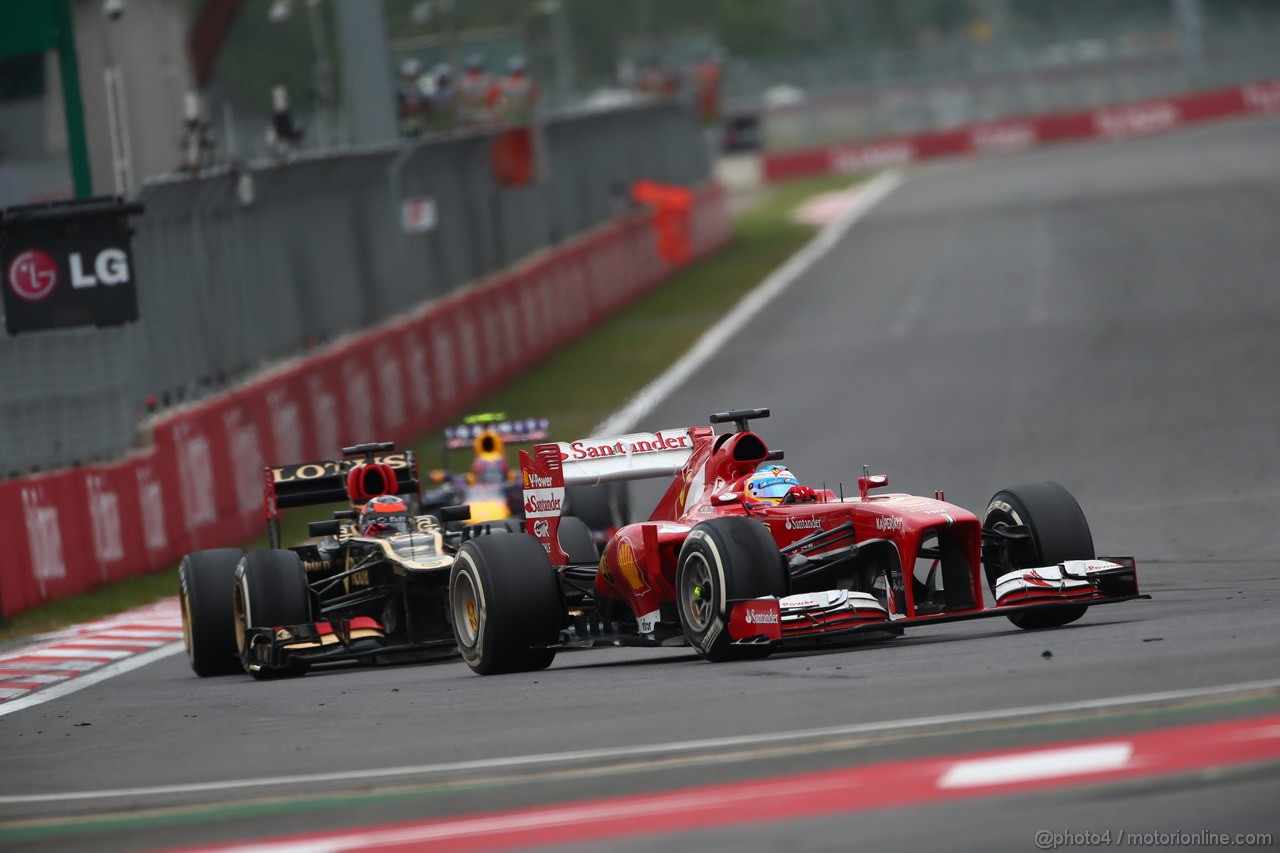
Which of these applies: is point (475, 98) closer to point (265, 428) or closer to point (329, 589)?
point (265, 428)

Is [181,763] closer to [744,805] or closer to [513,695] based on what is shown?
[513,695]

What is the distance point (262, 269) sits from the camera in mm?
24562

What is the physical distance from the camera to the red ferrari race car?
10.8 metres

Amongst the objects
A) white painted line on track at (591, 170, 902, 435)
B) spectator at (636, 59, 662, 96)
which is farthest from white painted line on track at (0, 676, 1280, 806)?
spectator at (636, 59, 662, 96)

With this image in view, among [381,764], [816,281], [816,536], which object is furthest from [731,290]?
[381,764]

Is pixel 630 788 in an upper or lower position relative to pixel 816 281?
lower

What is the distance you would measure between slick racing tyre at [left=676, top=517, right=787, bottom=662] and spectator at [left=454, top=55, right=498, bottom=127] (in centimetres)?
2560

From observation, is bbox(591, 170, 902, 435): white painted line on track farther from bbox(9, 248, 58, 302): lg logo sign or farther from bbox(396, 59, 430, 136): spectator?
bbox(9, 248, 58, 302): lg logo sign

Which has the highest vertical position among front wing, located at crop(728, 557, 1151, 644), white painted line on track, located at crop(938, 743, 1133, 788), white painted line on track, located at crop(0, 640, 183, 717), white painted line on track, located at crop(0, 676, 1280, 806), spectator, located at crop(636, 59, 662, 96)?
spectator, located at crop(636, 59, 662, 96)

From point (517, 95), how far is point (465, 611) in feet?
86.8

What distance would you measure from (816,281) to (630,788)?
3559 cm

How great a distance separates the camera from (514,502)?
17375mm

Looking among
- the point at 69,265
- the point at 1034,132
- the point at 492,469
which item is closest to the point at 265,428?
the point at 69,265

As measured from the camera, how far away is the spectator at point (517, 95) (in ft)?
123
